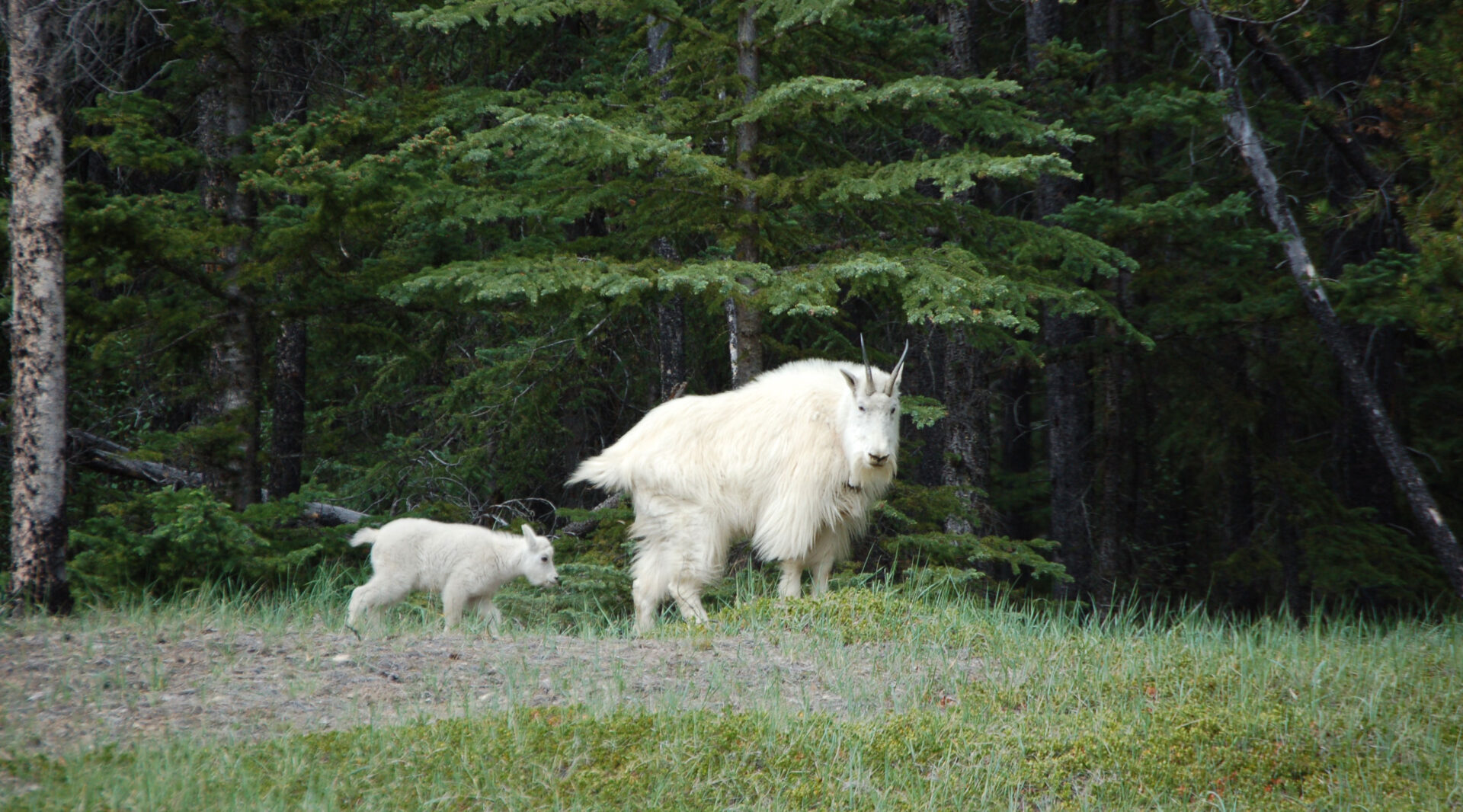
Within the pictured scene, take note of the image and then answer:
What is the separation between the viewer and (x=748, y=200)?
9.28 meters

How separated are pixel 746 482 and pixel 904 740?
321 cm

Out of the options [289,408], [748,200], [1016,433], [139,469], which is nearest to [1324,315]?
[748,200]

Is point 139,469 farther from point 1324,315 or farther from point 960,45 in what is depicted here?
point 1324,315

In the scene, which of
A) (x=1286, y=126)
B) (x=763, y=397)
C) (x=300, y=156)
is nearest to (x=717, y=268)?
(x=763, y=397)

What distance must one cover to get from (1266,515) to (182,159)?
14.6 metres

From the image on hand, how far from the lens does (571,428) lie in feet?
47.2

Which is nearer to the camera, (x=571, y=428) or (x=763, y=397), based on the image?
(x=763, y=397)

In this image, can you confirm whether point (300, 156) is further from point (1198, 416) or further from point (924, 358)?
point (1198, 416)

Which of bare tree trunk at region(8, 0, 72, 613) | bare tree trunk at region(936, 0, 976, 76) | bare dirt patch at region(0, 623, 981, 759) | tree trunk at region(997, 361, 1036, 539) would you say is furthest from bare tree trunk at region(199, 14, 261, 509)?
tree trunk at region(997, 361, 1036, 539)

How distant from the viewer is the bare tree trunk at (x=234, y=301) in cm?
974

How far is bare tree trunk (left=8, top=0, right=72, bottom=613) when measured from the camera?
7.41 metres

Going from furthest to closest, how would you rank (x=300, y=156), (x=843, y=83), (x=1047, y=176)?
(x=1047, y=176) < (x=300, y=156) < (x=843, y=83)

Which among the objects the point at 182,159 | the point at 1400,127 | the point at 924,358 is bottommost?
the point at 924,358

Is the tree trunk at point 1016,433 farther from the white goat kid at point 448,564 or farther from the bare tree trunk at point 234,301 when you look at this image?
the bare tree trunk at point 234,301
